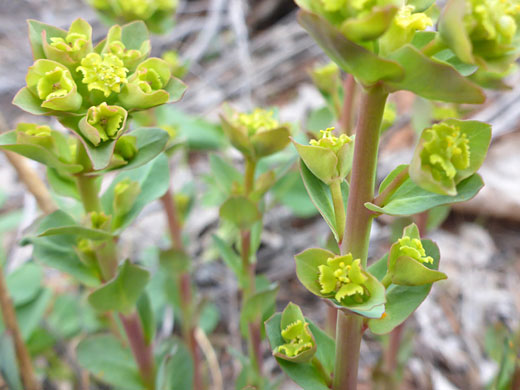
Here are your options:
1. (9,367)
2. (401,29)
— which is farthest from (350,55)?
(9,367)

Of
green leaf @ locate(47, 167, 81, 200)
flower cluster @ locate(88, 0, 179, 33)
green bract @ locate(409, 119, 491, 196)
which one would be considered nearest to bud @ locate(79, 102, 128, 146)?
green leaf @ locate(47, 167, 81, 200)

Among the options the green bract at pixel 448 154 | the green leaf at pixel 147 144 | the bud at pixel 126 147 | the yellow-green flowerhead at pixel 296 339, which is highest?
the bud at pixel 126 147

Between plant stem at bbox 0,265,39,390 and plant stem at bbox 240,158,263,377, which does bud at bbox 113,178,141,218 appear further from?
plant stem at bbox 0,265,39,390

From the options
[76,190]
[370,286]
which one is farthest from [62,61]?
[370,286]

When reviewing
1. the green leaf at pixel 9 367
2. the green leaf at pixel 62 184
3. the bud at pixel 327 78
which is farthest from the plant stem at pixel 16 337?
the bud at pixel 327 78

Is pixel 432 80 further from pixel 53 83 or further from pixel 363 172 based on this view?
pixel 53 83

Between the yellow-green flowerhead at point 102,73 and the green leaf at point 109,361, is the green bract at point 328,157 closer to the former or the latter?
the yellow-green flowerhead at point 102,73
